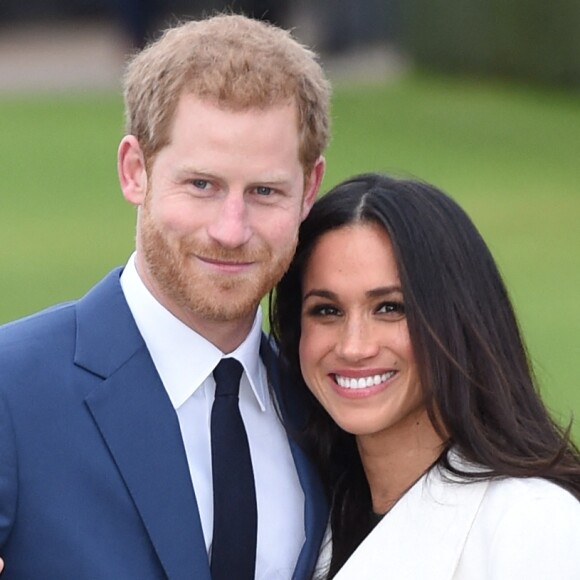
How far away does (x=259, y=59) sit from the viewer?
12.8ft

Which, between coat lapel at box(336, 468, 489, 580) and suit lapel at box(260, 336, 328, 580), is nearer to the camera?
coat lapel at box(336, 468, 489, 580)

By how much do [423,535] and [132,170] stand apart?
1.19 meters

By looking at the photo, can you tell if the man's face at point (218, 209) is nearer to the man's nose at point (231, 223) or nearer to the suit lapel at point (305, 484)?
the man's nose at point (231, 223)

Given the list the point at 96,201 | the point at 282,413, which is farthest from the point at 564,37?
the point at 282,413

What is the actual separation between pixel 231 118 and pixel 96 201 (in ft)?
50.0

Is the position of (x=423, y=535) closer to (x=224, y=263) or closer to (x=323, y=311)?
(x=323, y=311)

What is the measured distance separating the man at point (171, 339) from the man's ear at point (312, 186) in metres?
0.01

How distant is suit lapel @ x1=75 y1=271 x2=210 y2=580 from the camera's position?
3.72 metres

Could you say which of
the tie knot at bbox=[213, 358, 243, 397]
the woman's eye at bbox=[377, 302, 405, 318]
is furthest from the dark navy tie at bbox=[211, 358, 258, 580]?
the woman's eye at bbox=[377, 302, 405, 318]

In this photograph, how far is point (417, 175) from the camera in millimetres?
18922

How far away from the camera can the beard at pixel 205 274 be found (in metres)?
3.85

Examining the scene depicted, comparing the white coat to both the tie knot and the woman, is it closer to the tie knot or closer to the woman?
the woman

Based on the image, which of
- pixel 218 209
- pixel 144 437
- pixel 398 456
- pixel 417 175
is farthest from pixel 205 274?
pixel 417 175

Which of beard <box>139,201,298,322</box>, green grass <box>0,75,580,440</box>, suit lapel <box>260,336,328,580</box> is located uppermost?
beard <box>139,201,298,322</box>
